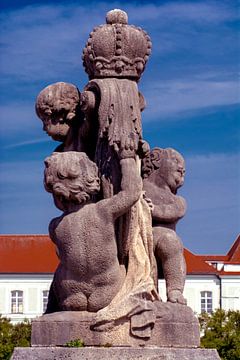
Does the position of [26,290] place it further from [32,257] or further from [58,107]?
[58,107]

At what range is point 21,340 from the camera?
5506 cm

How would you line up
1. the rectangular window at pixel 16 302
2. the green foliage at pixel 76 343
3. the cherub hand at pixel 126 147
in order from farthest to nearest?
the rectangular window at pixel 16 302 → the cherub hand at pixel 126 147 → the green foliage at pixel 76 343

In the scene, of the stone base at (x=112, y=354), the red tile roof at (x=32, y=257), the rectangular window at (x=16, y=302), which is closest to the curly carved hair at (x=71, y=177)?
the stone base at (x=112, y=354)

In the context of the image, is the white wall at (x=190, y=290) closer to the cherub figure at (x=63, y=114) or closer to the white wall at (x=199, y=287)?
the white wall at (x=199, y=287)

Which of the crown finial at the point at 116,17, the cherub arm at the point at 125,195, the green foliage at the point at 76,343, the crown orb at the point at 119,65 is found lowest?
the green foliage at the point at 76,343

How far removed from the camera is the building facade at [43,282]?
78250 millimetres

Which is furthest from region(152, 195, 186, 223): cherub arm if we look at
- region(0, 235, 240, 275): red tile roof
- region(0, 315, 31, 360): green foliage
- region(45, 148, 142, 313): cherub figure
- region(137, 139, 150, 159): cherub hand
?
region(0, 235, 240, 275): red tile roof

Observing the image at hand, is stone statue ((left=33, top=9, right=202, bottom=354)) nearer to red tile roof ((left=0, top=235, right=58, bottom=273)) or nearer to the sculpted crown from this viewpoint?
the sculpted crown

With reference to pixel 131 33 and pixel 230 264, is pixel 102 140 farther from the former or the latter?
pixel 230 264

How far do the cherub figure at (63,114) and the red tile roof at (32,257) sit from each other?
2518 inches

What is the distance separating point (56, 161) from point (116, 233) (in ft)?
2.65

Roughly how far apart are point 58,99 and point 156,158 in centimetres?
105

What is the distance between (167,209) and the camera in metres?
10.9

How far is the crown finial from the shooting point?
10859 mm
